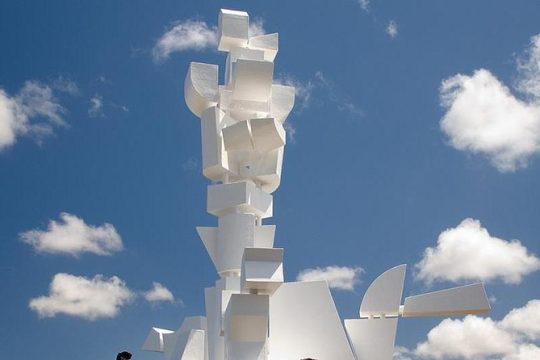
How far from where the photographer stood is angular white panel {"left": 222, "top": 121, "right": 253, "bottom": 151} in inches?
501

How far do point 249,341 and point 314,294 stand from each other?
1822 millimetres

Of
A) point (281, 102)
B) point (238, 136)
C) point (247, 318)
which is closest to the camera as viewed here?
point (247, 318)

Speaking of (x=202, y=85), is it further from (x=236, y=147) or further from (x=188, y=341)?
(x=188, y=341)

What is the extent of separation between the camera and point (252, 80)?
13.3m

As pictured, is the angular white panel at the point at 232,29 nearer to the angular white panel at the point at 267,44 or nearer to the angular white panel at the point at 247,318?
the angular white panel at the point at 267,44

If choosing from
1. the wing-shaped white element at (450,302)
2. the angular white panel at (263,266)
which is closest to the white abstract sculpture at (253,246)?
the wing-shaped white element at (450,302)

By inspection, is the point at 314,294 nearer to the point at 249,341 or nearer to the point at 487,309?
the point at 249,341

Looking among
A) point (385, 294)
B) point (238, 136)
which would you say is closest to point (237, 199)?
point (238, 136)

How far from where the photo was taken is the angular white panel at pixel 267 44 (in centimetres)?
1416

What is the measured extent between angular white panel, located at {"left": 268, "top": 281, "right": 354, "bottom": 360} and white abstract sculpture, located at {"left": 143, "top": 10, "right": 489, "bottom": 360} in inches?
0.6

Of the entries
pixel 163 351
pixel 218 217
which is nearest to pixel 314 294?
pixel 218 217

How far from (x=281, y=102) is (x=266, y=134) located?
129 centimetres

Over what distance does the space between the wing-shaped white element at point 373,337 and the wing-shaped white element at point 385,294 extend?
16 cm

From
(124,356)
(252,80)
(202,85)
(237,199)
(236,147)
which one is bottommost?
(124,356)
